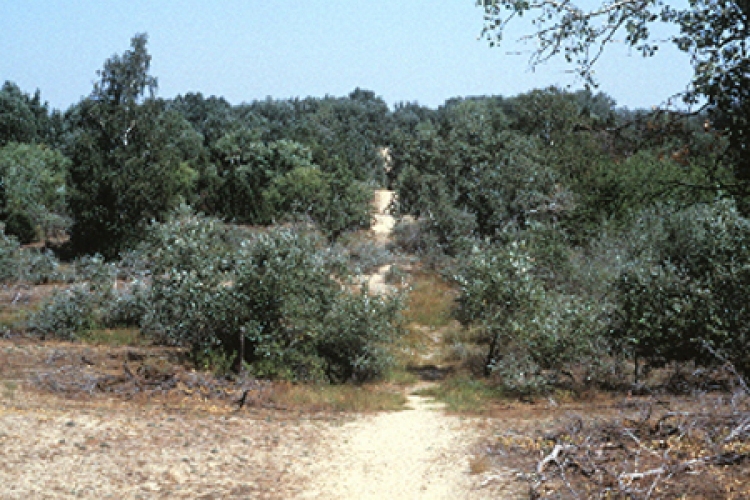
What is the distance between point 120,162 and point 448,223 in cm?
1355

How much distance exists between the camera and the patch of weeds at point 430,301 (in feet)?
64.7

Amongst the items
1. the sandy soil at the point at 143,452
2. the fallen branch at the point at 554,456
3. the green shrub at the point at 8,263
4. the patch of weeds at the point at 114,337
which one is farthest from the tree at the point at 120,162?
the fallen branch at the point at 554,456

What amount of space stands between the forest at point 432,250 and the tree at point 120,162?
0.27 ft

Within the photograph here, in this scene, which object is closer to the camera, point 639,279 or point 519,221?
point 639,279

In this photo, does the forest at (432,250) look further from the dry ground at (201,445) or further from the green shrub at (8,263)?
the dry ground at (201,445)

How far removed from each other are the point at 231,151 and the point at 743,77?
36383 mm

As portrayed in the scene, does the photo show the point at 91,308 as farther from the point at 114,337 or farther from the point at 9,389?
the point at 9,389

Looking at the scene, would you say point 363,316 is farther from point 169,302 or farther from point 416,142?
point 416,142

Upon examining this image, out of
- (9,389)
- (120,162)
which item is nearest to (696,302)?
(9,389)

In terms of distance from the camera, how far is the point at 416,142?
30.8 meters

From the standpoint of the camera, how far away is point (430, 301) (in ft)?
70.6

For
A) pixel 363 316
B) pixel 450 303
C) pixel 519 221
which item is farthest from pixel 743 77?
pixel 519 221

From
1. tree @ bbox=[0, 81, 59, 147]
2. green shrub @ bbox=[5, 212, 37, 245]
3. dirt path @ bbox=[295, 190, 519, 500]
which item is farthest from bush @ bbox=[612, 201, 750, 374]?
tree @ bbox=[0, 81, 59, 147]

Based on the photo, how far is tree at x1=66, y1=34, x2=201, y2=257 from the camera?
98.3 feet
